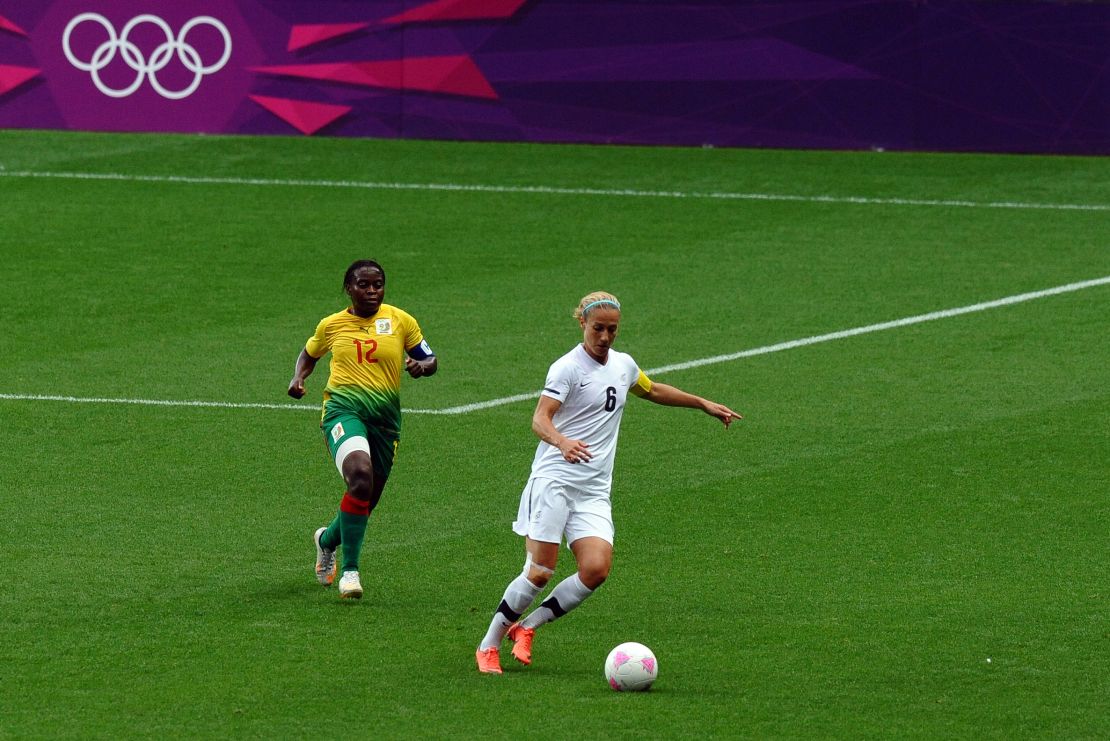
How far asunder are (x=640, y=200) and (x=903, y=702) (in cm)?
1739

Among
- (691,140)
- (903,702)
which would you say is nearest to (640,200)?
(691,140)

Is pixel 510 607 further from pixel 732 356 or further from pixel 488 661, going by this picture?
pixel 732 356

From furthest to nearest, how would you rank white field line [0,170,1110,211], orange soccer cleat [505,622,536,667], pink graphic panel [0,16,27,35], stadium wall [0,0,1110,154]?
pink graphic panel [0,16,27,35] < stadium wall [0,0,1110,154] < white field line [0,170,1110,211] < orange soccer cleat [505,622,536,667]

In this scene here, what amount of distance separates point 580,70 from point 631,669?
2000cm

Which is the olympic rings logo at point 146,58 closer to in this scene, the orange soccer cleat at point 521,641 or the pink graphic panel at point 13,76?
the pink graphic panel at point 13,76

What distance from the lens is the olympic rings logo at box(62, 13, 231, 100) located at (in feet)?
96.0

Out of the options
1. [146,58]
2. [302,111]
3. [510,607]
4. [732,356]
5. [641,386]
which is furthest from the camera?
[302,111]

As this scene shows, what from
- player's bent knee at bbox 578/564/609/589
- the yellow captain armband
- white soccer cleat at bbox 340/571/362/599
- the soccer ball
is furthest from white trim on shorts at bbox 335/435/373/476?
the soccer ball

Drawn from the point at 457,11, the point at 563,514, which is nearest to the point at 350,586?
the point at 563,514

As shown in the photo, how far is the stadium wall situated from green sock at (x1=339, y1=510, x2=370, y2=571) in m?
17.9

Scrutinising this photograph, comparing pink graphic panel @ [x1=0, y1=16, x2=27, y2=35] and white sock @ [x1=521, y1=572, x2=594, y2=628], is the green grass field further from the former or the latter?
pink graphic panel @ [x1=0, y1=16, x2=27, y2=35]

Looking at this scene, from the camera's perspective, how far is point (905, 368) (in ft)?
61.6

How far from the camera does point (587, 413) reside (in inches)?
412

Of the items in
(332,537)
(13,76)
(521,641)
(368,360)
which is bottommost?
(521,641)
